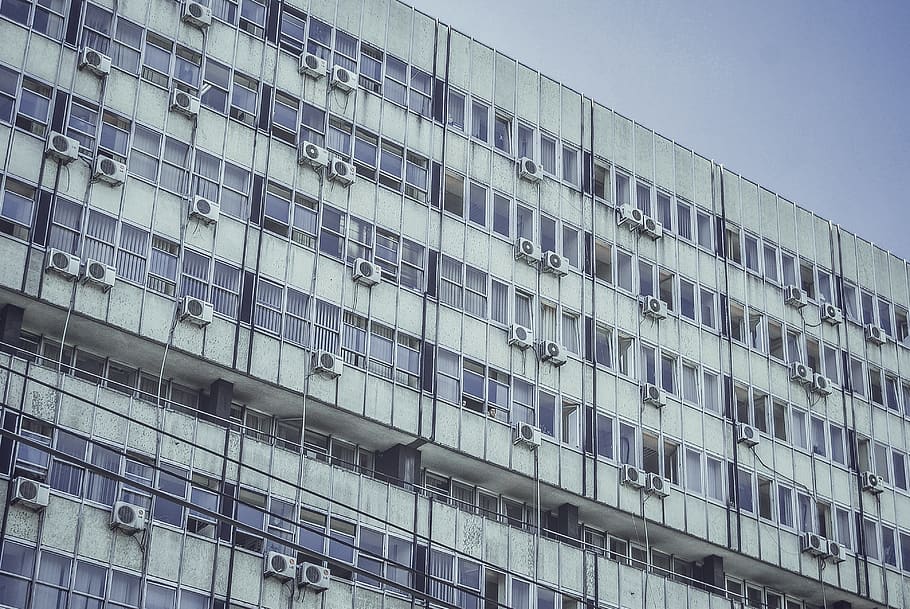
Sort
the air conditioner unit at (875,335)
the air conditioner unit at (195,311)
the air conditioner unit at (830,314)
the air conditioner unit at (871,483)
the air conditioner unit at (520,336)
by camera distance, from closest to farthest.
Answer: the air conditioner unit at (195,311) → the air conditioner unit at (520,336) → the air conditioner unit at (871,483) → the air conditioner unit at (830,314) → the air conditioner unit at (875,335)

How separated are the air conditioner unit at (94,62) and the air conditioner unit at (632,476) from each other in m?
18.1

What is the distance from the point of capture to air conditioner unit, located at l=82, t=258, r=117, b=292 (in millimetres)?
37531

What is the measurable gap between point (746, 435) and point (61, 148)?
75.1 feet

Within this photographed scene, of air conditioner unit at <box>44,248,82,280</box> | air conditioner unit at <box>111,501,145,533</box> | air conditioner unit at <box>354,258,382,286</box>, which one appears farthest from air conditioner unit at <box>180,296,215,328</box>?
air conditioner unit at <box>111,501,145,533</box>

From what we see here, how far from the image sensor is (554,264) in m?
47.1

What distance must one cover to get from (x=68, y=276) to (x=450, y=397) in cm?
1122

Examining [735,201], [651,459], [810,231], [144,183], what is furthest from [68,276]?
[810,231]

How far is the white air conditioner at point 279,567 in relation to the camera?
37.2 meters

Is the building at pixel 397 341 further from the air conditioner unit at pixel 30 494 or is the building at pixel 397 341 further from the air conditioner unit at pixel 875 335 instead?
the air conditioner unit at pixel 875 335

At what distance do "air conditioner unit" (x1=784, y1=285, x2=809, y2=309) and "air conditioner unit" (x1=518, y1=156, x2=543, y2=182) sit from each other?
35.2 feet

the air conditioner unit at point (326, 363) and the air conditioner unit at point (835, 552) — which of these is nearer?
the air conditioner unit at point (326, 363)

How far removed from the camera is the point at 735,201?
2124 inches

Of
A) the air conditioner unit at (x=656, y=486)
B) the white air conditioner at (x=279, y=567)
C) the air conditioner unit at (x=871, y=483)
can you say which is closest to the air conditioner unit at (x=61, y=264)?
the white air conditioner at (x=279, y=567)

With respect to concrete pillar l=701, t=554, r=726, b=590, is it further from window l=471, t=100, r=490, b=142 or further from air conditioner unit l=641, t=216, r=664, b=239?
window l=471, t=100, r=490, b=142
